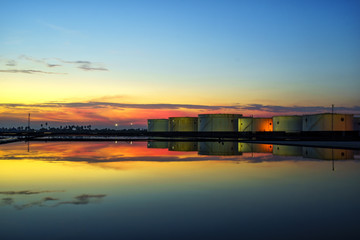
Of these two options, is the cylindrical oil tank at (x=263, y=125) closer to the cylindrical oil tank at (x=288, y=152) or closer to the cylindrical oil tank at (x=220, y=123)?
the cylindrical oil tank at (x=220, y=123)

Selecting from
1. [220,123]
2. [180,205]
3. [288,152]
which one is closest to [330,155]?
[288,152]

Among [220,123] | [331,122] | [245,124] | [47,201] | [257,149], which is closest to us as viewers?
[47,201]

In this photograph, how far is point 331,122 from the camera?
233ft

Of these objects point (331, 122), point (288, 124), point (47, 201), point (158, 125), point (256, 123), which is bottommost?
point (47, 201)

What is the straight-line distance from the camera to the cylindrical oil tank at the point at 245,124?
9688 cm

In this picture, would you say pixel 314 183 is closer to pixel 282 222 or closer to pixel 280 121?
pixel 282 222

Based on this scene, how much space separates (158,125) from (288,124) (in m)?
57.8

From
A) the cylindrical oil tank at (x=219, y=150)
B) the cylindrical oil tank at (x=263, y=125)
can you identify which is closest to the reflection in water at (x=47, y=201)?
the cylindrical oil tank at (x=219, y=150)

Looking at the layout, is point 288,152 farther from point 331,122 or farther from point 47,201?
point 331,122

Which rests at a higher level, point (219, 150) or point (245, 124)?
point (245, 124)

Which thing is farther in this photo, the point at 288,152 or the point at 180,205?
the point at 288,152

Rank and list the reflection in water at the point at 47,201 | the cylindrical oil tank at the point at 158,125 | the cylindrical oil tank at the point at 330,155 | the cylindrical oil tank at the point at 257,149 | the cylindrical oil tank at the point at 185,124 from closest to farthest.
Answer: the reflection in water at the point at 47,201, the cylindrical oil tank at the point at 330,155, the cylindrical oil tank at the point at 257,149, the cylindrical oil tank at the point at 185,124, the cylindrical oil tank at the point at 158,125

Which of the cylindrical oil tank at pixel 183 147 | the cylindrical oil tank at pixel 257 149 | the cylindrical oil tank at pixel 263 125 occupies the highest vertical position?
the cylindrical oil tank at pixel 263 125

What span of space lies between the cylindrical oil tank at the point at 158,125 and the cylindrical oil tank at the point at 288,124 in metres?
50.2
